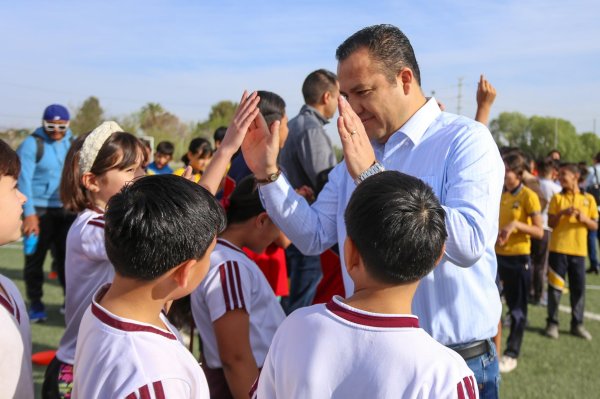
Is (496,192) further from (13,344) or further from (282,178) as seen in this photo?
(13,344)

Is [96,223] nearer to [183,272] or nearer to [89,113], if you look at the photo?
[183,272]

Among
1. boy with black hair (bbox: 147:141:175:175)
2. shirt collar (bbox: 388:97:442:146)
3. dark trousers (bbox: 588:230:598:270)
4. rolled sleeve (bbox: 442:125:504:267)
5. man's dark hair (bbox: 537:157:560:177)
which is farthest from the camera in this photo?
dark trousers (bbox: 588:230:598:270)

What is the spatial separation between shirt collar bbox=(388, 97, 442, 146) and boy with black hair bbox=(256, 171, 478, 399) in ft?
2.26

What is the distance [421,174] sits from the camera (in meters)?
2.41

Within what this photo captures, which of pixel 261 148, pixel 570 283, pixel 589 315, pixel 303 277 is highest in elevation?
pixel 261 148

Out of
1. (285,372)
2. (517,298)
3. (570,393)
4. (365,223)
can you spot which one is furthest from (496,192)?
(517,298)

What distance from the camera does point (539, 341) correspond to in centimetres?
689

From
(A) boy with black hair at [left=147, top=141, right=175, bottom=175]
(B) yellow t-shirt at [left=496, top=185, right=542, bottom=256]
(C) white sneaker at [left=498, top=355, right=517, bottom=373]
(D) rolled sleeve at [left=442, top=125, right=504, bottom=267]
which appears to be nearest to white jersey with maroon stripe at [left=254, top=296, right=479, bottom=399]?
(D) rolled sleeve at [left=442, top=125, right=504, bottom=267]

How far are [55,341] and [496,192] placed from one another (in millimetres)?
5125

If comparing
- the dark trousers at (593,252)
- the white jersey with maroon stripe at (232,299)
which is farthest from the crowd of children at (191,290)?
the dark trousers at (593,252)

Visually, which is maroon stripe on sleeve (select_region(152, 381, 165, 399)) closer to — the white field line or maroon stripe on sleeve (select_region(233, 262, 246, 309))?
maroon stripe on sleeve (select_region(233, 262, 246, 309))

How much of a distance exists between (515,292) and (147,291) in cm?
517

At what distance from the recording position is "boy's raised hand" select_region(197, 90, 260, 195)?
2.75m

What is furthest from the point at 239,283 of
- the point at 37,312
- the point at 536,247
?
the point at 536,247
